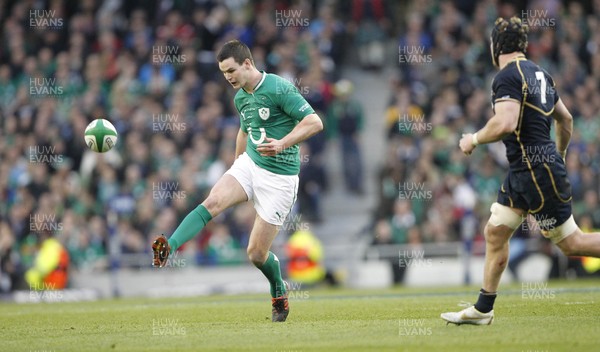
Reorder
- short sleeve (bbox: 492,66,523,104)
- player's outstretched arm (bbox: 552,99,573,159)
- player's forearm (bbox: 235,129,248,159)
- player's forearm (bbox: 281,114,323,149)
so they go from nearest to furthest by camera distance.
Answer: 1. short sleeve (bbox: 492,66,523,104)
2. player's outstretched arm (bbox: 552,99,573,159)
3. player's forearm (bbox: 281,114,323,149)
4. player's forearm (bbox: 235,129,248,159)

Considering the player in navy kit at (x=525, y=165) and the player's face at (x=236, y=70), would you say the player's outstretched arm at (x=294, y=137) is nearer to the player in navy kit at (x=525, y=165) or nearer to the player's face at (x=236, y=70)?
the player's face at (x=236, y=70)

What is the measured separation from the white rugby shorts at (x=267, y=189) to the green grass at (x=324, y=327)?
101 centimetres

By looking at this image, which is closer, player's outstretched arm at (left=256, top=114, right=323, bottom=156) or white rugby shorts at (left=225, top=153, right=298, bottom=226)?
player's outstretched arm at (left=256, top=114, right=323, bottom=156)

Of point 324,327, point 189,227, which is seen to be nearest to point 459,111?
point 189,227

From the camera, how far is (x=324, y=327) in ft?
30.2

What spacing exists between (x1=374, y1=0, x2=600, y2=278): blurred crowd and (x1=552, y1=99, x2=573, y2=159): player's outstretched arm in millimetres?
9457

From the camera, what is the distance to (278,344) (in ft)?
26.2

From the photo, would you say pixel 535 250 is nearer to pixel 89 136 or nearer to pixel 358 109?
pixel 358 109

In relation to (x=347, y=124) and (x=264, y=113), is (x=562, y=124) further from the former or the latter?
(x=347, y=124)

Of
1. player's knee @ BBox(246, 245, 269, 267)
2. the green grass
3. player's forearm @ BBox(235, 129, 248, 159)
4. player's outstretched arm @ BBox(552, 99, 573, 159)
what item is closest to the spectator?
the green grass

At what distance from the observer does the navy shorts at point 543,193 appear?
8398 mm

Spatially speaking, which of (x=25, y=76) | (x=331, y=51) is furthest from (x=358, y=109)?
(x=25, y=76)

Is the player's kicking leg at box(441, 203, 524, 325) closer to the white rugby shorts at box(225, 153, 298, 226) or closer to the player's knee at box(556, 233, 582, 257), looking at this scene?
the player's knee at box(556, 233, 582, 257)

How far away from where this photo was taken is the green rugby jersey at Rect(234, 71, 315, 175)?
32.5 feet
